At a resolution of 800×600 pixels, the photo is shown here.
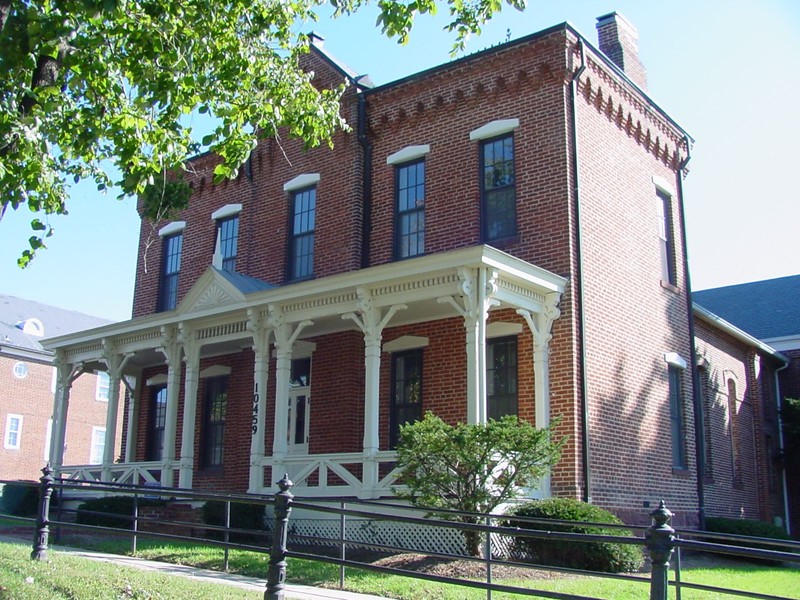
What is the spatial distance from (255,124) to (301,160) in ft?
21.0

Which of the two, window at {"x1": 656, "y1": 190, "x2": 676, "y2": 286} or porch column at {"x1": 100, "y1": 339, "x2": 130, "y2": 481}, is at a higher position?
window at {"x1": 656, "y1": 190, "x2": 676, "y2": 286}

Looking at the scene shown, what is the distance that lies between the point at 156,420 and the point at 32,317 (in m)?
24.7

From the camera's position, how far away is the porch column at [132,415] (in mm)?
21719

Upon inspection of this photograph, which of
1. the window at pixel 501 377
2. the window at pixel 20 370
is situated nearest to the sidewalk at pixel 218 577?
the window at pixel 501 377

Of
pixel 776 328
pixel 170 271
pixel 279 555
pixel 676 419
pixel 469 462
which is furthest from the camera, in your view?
pixel 776 328

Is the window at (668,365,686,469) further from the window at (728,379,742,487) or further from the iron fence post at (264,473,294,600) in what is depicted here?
the iron fence post at (264,473,294,600)

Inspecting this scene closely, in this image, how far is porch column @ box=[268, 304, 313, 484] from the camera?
15799 mm

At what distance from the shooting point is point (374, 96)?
60.7ft

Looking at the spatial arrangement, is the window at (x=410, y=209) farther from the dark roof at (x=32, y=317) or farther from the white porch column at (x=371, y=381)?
the dark roof at (x=32, y=317)

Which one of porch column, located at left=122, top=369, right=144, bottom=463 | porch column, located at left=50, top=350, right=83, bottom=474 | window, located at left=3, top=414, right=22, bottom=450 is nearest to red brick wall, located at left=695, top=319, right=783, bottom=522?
porch column, located at left=122, top=369, right=144, bottom=463

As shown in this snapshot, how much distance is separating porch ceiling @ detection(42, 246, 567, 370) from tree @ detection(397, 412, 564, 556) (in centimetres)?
253

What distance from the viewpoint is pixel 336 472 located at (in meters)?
14.7

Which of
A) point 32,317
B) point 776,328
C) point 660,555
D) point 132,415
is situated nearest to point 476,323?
point 660,555

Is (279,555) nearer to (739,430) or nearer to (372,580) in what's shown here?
(372,580)
